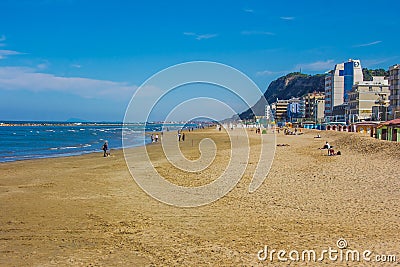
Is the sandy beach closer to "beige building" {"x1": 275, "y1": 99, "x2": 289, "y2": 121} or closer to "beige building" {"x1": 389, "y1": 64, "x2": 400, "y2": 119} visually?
"beige building" {"x1": 389, "y1": 64, "x2": 400, "y2": 119}

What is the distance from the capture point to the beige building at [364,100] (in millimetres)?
83875

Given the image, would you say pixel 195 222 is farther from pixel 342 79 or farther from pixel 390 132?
pixel 342 79

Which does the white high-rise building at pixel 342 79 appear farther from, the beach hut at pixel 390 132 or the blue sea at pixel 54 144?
the beach hut at pixel 390 132

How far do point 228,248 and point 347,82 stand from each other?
359 feet

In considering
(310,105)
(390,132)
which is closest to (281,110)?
(310,105)

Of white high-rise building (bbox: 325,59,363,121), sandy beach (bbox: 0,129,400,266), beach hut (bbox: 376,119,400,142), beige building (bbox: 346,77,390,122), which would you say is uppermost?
white high-rise building (bbox: 325,59,363,121)

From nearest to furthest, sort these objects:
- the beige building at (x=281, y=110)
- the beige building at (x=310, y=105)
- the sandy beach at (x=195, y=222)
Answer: the sandy beach at (x=195, y=222), the beige building at (x=310, y=105), the beige building at (x=281, y=110)

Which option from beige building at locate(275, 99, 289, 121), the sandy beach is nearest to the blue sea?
the sandy beach

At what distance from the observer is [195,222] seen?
29.0ft

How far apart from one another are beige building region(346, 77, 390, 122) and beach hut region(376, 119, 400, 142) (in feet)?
171

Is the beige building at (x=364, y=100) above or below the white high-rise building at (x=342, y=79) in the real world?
below

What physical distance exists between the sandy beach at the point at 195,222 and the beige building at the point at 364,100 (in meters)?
75.0

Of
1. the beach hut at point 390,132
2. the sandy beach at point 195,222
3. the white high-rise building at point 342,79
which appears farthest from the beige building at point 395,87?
the sandy beach at point 195,222

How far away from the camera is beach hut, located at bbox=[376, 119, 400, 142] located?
2845cm
